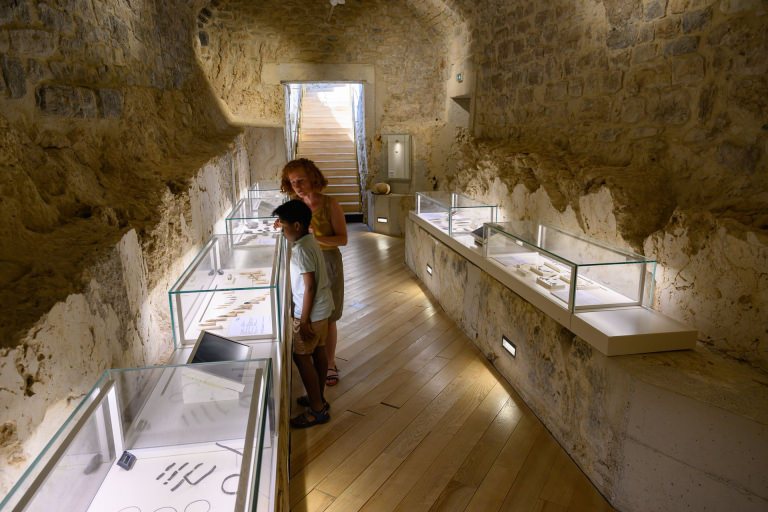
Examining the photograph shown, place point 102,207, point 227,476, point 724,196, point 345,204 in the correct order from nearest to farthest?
point 227,476 → point 102,207 → point 724,196 → point 345,204

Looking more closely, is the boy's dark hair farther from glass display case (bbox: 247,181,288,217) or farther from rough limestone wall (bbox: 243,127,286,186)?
rough limestone wall (bbox: 243,127,286,186)

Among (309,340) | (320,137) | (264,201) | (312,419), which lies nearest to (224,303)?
(309,340)

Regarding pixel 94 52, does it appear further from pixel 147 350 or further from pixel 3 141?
pixel 147 350

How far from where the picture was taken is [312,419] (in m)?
3.35

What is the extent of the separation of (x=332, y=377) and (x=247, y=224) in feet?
4.56

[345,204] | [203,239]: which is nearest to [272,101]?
[345,204]

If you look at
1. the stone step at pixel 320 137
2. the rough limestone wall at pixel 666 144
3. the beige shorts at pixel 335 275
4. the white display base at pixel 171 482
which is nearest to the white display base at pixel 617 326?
the rough limestone wall at pixel 666 144

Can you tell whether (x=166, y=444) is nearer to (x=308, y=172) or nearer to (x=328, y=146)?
(x=308, y=172)

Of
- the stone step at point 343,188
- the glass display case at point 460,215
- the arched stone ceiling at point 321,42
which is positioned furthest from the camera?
the stone step at point 343,188

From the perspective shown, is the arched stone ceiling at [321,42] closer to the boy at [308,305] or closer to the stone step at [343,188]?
the stone step at [343,188]

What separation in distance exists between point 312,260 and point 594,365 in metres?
1.69

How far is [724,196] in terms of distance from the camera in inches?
118

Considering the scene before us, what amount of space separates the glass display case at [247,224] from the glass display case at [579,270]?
1.85 meters

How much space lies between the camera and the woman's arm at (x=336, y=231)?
359 cm
